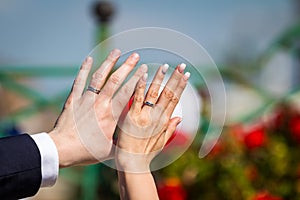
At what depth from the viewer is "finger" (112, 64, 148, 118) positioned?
5.30 ft

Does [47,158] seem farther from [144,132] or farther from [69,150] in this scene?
[144,132]

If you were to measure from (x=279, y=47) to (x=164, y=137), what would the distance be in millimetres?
2496

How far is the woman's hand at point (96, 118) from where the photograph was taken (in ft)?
5.34

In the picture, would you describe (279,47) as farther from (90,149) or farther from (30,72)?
(90,149)

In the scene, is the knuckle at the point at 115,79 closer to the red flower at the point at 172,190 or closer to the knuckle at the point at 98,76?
the knuckle at the point at 98,76

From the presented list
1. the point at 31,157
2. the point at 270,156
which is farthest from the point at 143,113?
the point at 270,156

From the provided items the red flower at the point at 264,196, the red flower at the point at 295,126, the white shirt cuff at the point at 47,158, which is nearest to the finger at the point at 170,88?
the white shirt cuff at the point at 47,158

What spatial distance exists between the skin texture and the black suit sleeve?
15 centimetres

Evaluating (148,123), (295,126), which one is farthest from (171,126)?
(295,126)

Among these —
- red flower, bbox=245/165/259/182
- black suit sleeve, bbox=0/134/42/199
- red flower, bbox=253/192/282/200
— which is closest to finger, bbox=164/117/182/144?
black suit sleeve, bbox=0/134/42/199

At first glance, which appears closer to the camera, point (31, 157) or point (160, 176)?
point (31, 157)

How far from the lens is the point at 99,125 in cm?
164

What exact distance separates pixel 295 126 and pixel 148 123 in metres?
2.24

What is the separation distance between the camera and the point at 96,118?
1.64 meters
